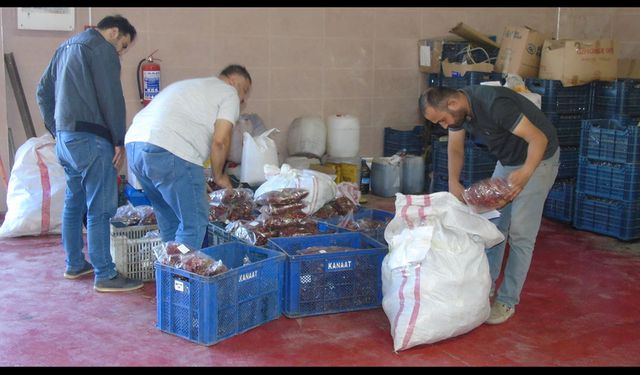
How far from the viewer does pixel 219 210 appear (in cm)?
473

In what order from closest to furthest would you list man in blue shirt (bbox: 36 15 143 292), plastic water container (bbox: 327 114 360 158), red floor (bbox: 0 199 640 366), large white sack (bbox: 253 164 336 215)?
red floor (bbox: 0 199 640 366) < man in blue shirt (bbox: 36 15 143 292) < large white sack (bbox: 253 164 336 215) < plastic water container (bbox: 327 114 360 158)

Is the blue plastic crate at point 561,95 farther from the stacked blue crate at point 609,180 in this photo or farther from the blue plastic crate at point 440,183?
the blue plastic crate at point 440,183

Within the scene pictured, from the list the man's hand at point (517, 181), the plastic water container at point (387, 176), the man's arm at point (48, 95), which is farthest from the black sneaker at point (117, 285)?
the plastic water container at point (387, 176)

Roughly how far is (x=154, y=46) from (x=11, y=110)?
1262 millimetres

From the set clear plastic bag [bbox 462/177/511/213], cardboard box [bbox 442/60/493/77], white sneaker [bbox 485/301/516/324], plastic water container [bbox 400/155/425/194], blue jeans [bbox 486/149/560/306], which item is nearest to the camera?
clear plastic bag [bbox 462/177/511/213]

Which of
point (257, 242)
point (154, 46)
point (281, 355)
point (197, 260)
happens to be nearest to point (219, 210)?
point (257, 242)

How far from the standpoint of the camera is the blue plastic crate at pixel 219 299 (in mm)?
3537

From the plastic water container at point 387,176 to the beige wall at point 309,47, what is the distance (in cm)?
45

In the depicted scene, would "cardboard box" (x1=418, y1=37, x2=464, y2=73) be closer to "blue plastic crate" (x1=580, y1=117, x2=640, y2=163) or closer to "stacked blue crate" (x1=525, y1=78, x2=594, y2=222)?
"stacked blue crate" (x1=525, y1=78, x2=594, y2=222)

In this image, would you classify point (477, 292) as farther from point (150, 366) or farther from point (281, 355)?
point (150, 366)

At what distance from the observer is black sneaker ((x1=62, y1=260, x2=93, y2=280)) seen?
4539mm

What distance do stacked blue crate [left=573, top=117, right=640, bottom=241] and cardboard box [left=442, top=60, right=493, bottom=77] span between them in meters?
1.25

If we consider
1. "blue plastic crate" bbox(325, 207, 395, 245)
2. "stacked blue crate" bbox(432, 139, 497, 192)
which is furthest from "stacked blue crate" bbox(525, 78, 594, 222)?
"blue plastic crate" bbox(325, 207, 395, 245)

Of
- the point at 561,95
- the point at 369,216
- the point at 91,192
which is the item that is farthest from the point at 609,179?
the point at 91,192
